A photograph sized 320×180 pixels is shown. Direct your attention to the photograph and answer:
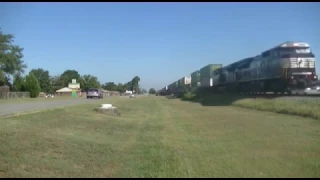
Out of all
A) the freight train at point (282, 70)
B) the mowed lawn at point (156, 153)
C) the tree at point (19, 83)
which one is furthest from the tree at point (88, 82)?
the mowed lawn at point (156, 153)

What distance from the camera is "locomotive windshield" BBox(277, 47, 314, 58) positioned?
1166 inches

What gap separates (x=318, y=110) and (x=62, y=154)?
1413 cm

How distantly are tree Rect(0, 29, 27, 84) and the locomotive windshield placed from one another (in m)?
64.7

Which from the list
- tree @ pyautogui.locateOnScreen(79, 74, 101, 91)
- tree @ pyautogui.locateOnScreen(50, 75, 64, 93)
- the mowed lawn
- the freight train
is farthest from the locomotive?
tree @ pyautogui.locateOnScreen(79, 74, 101, 91)

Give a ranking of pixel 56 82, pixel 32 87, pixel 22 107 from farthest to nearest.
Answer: pixel 56 82, pixel 32 87, pixel 22 107

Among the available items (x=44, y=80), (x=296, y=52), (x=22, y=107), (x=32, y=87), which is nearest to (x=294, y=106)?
(x=296, y=52)

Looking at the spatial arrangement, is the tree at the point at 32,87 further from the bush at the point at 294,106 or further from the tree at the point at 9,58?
the bush at the point at 294,106

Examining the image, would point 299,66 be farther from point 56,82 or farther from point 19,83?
point 56,82

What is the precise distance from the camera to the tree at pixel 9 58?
3115 inches

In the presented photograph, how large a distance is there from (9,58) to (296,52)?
67.4 metres

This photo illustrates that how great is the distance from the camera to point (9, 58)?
3140 inches

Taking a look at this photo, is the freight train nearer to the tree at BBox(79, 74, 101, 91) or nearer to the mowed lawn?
the mowed lawn

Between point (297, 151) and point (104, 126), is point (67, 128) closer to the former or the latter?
point (104, 126)

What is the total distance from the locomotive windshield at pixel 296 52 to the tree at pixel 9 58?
212ft
